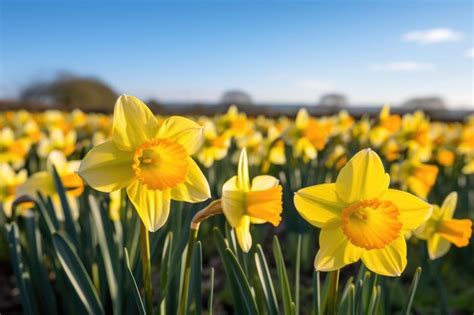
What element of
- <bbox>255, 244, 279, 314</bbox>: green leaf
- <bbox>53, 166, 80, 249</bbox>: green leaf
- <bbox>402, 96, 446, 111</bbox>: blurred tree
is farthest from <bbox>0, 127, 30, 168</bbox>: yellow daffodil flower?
<bbox>402, 96, 446, 111</bbox>: blurred tree

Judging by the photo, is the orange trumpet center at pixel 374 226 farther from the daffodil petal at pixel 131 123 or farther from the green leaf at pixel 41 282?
the green leaf at pixel 41 282

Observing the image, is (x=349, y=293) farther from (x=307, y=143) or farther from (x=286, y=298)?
(x=307, y=143)

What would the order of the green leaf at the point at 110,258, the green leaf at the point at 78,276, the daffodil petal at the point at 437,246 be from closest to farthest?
the green leaf at the point at 78,276, the green leaf at the point at 110,258, the daffodil petal at the point at 437,246

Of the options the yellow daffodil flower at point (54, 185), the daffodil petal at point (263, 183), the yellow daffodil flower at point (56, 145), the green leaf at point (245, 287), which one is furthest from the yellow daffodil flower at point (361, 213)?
the yellow daffodil flower at point (56, 145)

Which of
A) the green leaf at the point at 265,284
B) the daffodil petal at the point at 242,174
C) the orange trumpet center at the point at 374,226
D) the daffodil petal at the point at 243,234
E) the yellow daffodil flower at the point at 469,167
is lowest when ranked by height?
the yellow daffodil flower at the point at 469,167

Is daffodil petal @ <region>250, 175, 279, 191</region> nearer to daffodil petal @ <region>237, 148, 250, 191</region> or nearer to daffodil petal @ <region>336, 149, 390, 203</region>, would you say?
daffodil petal @ <region>237, 148, 250, 191</region>

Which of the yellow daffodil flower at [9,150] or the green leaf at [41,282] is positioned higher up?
the yellow daffodil flower at [9,150]

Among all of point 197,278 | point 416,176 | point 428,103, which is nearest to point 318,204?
point 197,278
